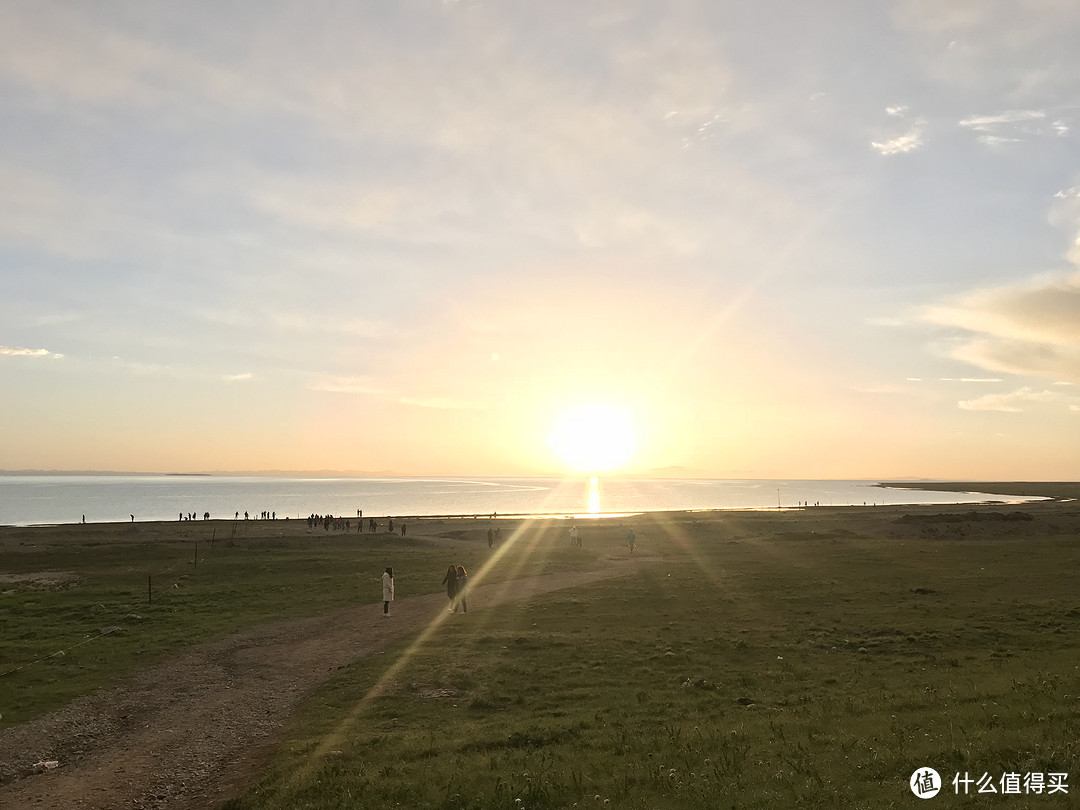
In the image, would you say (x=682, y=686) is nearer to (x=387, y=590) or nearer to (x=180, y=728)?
(x=180, y=728)

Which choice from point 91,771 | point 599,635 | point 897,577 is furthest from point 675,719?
point 897,577

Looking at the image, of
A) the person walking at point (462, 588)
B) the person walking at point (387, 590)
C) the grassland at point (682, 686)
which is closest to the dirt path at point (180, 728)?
the grassland at point (682, 686)

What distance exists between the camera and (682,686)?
21906 millimetres

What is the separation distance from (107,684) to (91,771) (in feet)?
27.9

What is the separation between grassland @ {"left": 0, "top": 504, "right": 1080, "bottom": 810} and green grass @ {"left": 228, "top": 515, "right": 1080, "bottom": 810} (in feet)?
0.28

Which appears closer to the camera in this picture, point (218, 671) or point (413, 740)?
point (413, 740)

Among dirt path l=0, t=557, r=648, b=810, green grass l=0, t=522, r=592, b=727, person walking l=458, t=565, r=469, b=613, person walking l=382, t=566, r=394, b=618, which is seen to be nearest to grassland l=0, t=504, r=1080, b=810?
green grass l=0, t=522, r=592, b=727

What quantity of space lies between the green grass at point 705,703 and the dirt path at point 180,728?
4.48 ft

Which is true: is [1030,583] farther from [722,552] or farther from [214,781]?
[214,781]

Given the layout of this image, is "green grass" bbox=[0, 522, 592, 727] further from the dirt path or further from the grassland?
the dirt path

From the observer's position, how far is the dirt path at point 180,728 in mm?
15086

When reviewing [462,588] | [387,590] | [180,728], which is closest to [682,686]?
[180,728]

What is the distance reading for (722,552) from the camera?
65.9m

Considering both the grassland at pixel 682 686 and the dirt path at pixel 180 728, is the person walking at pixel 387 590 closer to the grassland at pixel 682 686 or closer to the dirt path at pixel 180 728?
the dirt path at pixel 180 728
